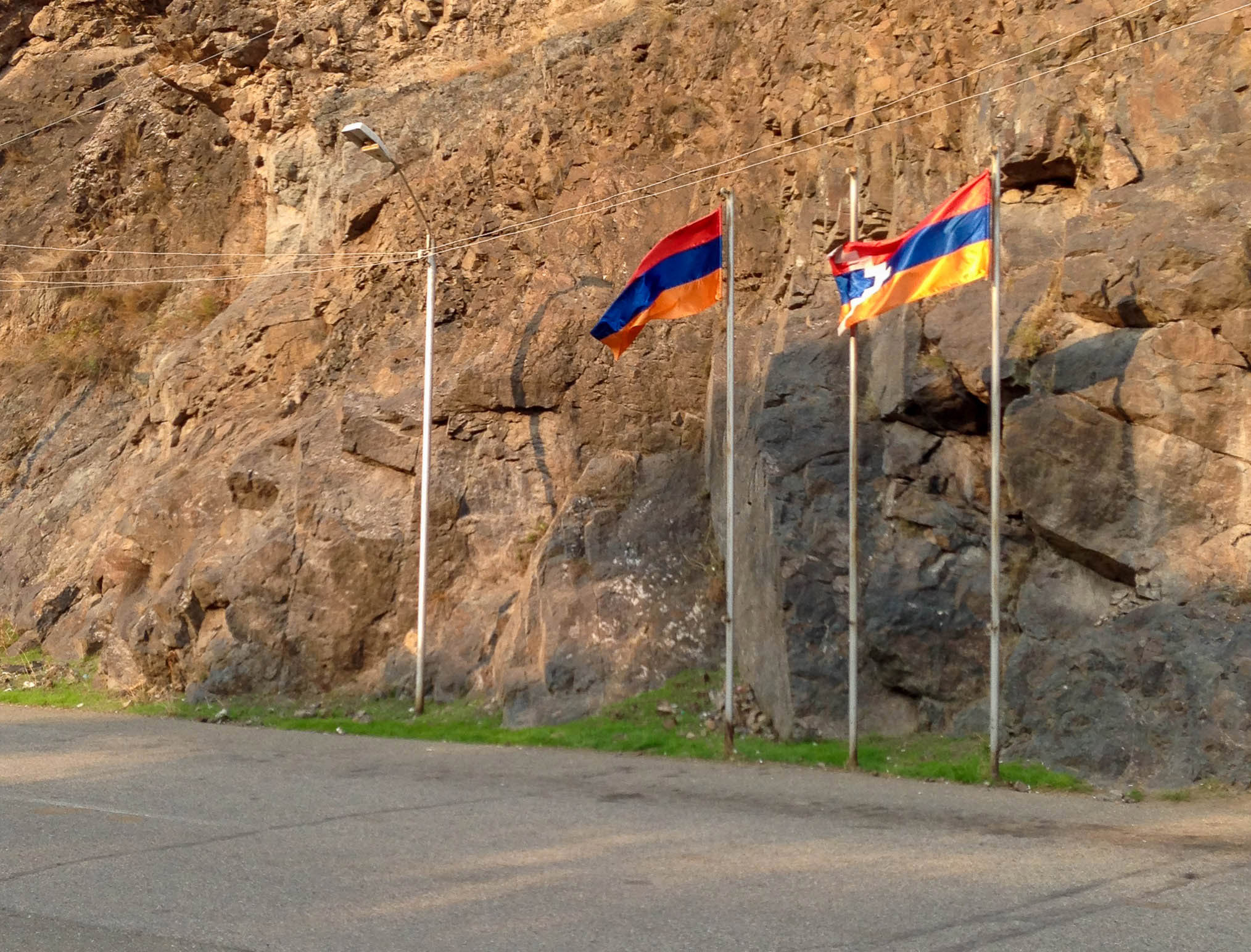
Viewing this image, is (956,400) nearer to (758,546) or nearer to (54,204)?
(758,546)

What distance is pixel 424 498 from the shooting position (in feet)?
60.2

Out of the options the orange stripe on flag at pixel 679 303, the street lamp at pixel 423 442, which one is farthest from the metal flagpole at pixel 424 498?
the orange stripe on flag at pixel 679 303

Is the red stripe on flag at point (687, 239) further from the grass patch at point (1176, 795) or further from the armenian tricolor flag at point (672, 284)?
the grass patch at point (1176, 795)

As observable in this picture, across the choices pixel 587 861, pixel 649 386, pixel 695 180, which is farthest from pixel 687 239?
pixel 587 861

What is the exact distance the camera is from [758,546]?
1633cm

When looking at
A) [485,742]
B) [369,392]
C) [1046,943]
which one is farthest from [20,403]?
[1046,943]

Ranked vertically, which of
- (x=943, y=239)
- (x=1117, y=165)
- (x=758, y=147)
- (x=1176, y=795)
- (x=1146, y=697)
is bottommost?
(x=1176, y=795)

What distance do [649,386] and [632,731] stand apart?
20.2ft

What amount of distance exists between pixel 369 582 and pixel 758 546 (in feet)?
21.8

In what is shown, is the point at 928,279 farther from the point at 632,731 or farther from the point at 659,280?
the point at 632,731

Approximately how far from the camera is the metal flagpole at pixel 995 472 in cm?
1239

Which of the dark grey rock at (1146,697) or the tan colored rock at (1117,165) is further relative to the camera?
the tan colored rock at (1117,165)

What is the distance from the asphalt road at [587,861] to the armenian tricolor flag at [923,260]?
508cm

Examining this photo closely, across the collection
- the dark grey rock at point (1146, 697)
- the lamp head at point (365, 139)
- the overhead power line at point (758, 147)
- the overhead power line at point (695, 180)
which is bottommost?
the dark grey rock at point (1146, 697)
